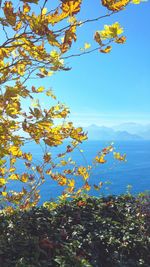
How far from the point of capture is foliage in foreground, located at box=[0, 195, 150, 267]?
14.7 ft

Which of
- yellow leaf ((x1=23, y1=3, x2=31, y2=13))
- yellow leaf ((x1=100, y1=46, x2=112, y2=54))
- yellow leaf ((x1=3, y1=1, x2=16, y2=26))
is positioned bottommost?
yellow leaf ((x1=3, y1=1, x2=16, y2=26))

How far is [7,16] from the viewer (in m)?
2.80

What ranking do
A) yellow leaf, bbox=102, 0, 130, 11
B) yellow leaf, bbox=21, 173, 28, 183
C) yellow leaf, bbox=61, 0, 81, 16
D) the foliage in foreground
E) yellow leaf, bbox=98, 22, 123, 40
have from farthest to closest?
yellow leaf, bbox=21, 173, 28, 183
the foliage in foreground
yellow leaf, bbox=98, 22, 123, 40
yellow leaf, bbox=102, 0, 130, 11
yellow leaf, bbox=61, 0, 81, 16

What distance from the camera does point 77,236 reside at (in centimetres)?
522

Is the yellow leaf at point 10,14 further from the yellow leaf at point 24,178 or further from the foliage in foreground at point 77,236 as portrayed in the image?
the yellow leaf at point 24,178

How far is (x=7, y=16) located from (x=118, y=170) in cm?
11845

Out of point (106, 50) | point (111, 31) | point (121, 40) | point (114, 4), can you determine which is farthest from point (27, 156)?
point (114, 4)

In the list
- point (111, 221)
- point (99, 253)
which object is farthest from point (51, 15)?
point (111, 221)

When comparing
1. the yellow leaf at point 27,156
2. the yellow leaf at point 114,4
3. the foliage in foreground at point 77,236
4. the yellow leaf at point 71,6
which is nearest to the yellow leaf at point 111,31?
the yellow leaf at point 114,4

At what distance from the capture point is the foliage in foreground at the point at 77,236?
4480mm

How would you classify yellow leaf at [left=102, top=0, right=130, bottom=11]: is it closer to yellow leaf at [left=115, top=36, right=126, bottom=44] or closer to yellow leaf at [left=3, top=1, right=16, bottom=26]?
yellow leaf at [left=115, top=36, right=126, bottom=44]

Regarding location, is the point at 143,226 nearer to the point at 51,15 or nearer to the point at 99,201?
the point at 99,201

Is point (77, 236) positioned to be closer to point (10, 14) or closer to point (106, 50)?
point (106, 50)

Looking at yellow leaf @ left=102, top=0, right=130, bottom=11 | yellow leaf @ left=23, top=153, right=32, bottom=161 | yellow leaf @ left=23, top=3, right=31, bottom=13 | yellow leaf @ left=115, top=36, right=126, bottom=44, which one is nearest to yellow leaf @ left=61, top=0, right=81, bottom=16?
yellow leaf @ left=102, top=0, right=130, bottom=11
